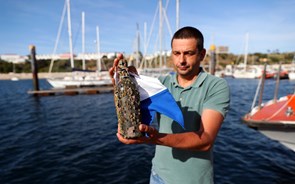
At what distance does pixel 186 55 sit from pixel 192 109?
0.57m

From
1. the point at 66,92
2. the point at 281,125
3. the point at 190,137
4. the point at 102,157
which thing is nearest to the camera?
the point at 190,137

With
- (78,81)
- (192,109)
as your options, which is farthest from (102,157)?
(78,81)

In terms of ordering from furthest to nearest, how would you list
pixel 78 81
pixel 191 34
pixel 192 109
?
pixel 78 81 < pixel 192 109 < pixel 191 34

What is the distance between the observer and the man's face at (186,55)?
79.7 inches

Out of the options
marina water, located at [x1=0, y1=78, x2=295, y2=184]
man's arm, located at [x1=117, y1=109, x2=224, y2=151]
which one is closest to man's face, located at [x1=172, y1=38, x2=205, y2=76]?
man's arm, located at [x1=117, y1=109, x2=224, y2=151]

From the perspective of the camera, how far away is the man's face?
6.64 feet

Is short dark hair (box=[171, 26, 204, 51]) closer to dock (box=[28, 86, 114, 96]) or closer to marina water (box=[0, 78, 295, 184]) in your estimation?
marina water (box=[0, 78, 295, 184])

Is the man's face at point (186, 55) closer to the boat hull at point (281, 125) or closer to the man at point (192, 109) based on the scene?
the man at point (192, 109)

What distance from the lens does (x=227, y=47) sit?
156m

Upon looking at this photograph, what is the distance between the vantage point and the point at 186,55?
6.78 ft

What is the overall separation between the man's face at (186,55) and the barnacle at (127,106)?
61cm

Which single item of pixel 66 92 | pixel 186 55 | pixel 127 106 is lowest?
pixel 66 92

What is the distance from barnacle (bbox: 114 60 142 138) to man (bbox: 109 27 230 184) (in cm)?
24

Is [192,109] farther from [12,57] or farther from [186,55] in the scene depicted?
[12,57]
